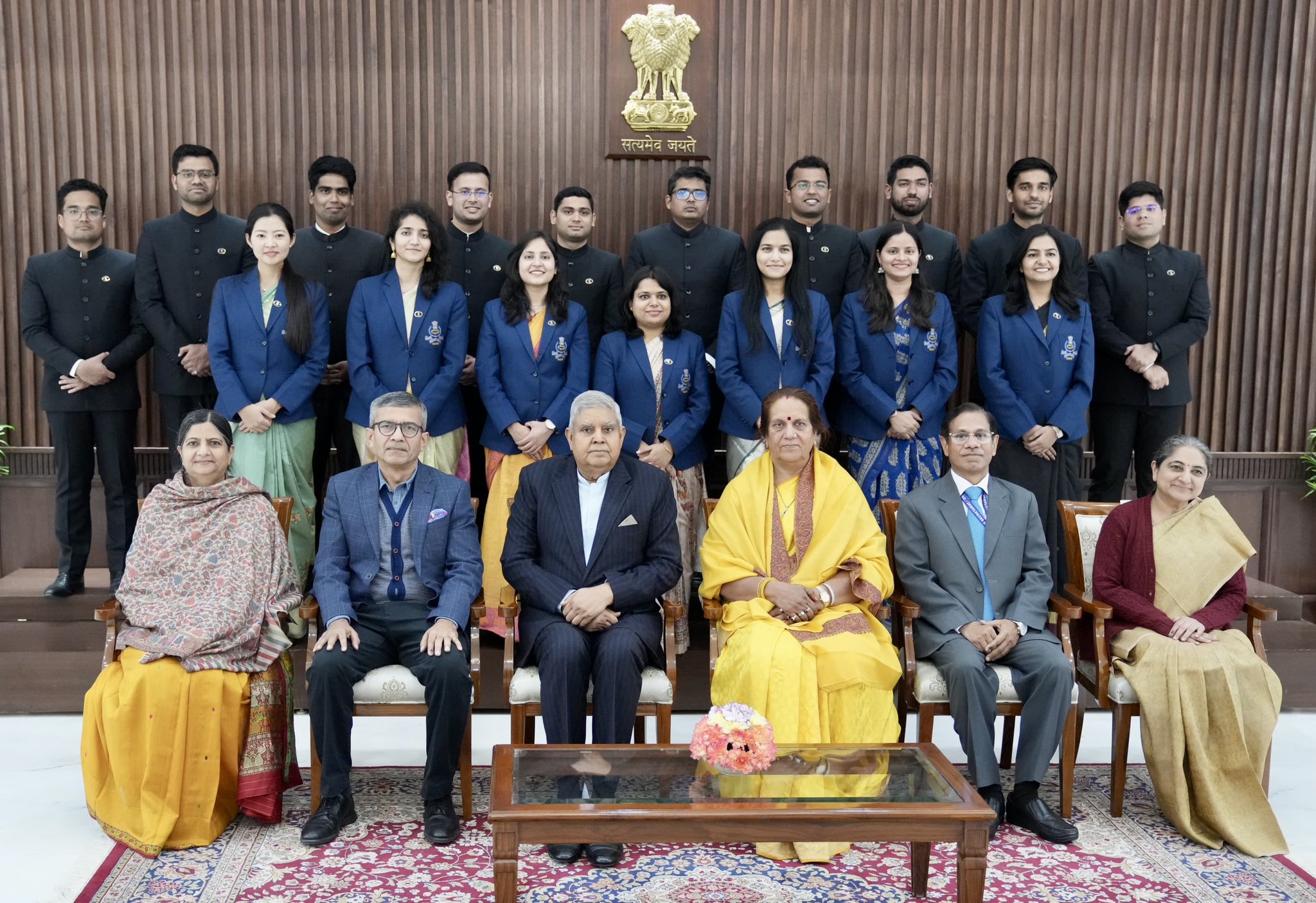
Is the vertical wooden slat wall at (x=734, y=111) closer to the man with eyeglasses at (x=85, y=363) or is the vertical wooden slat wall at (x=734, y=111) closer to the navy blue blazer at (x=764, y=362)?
the man with eyeglasses at (x=85, y=363)

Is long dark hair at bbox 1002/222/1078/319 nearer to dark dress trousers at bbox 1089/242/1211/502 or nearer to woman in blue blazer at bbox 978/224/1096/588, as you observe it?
woman in blue blazer at bbox 978/224/1096/588

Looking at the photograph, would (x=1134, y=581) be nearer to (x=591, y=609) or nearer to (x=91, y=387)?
(x=591, y=609)

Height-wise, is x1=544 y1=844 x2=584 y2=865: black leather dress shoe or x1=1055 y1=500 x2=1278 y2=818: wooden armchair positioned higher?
x1=1055 y1=500 x2=1278 y2=818: wooden armchair

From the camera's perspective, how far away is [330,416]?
183 inches

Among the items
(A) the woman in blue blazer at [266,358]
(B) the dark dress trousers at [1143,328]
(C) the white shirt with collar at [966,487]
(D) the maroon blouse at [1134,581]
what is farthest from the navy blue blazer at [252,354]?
(B) the dark dress trousers at [1143,328]

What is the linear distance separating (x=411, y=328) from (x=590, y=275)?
2.53 ft

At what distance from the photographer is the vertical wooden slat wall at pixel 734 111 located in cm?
507

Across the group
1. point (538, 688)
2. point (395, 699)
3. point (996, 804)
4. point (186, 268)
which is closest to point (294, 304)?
point (186, 268)

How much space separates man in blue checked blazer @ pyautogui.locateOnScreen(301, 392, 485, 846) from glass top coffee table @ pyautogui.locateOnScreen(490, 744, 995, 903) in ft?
1.82

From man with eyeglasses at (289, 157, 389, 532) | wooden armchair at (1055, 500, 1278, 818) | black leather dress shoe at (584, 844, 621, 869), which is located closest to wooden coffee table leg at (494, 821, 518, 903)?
black leather dress shoe at (584, 844, 621, 869)

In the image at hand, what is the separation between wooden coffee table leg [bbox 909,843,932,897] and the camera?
2787 millimetres

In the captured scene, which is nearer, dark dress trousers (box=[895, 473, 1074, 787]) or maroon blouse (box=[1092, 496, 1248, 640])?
dark dress trousers (box=[895, 473, 1074, 787])

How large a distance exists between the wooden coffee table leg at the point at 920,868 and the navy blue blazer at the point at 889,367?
1816 millimetres

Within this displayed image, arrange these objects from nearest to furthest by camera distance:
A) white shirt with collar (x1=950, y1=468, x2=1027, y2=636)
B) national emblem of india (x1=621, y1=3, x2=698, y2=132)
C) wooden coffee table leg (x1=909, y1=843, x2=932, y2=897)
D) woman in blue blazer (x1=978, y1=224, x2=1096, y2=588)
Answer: wooden coffee table leg (x1=909, y1=843, x2=932, y2=897) < white shirt with collar (x1=950, y1=468, x2=1027, y2=636) < woman in blue blazer (x1=978, y1=224, x2=1096, y2=588) < national emblem of india (x1=621, y1=3, x2=698, y2=132)
